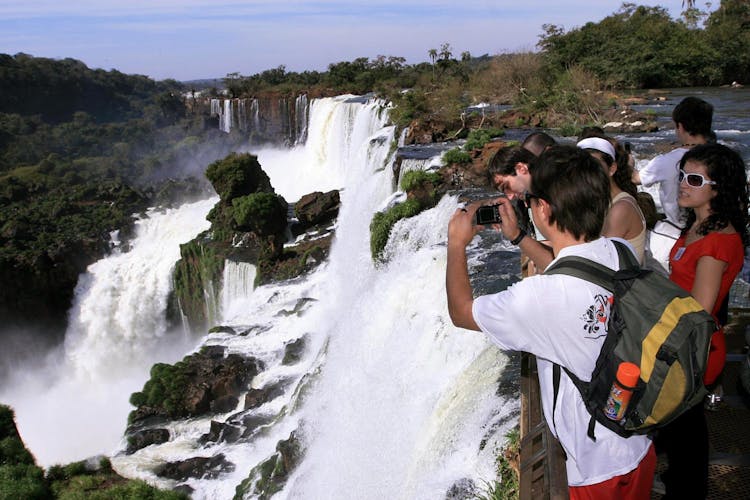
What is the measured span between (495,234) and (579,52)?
68.0ft

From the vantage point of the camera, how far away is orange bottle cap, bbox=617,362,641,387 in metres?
1.64

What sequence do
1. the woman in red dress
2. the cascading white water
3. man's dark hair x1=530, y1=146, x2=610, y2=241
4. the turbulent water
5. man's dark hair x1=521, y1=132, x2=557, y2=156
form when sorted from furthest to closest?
the cascading white water < the turbulent water < man's dark hair x1=521, y1=132, x2=557, y2=156 < the woman in red dress < man's dark hair x1=530, y1=146, x2=610, y2=241

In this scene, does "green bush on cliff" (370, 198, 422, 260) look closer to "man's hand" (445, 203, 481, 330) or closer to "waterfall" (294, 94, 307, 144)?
"man's hand" (445, 203, 481, 330)

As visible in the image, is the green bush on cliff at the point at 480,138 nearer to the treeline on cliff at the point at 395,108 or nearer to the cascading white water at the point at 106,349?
the treeline on cliff at the point at 395,108

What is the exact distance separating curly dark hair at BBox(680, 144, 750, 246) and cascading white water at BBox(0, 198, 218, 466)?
18471 mm

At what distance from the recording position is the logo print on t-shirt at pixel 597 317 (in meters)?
1.68

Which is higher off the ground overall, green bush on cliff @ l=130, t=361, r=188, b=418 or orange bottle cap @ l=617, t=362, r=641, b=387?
orange bottle cap @ l=617, t=362, r=641, b=387

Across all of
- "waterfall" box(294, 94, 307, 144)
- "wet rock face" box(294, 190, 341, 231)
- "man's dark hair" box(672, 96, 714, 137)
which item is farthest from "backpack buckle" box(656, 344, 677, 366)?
"waterfall" box(294, 94, 307, 144)

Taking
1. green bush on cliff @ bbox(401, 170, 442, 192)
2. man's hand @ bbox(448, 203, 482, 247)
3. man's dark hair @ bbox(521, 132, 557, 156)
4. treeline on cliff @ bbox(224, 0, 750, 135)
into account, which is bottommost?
green bush on cliff @ bbox(401, 170, 442, 192)

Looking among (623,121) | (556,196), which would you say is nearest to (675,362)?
(556,196)

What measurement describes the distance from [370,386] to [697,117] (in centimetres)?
485

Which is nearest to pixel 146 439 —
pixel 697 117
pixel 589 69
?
pixel 697 117

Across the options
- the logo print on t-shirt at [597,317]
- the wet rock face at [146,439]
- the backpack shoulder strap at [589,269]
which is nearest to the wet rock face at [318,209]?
the wet rock face at [146,439]

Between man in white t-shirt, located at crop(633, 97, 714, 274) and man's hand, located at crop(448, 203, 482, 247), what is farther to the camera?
man in white t-shirt, located at crop(633, 97, 714, 274)
